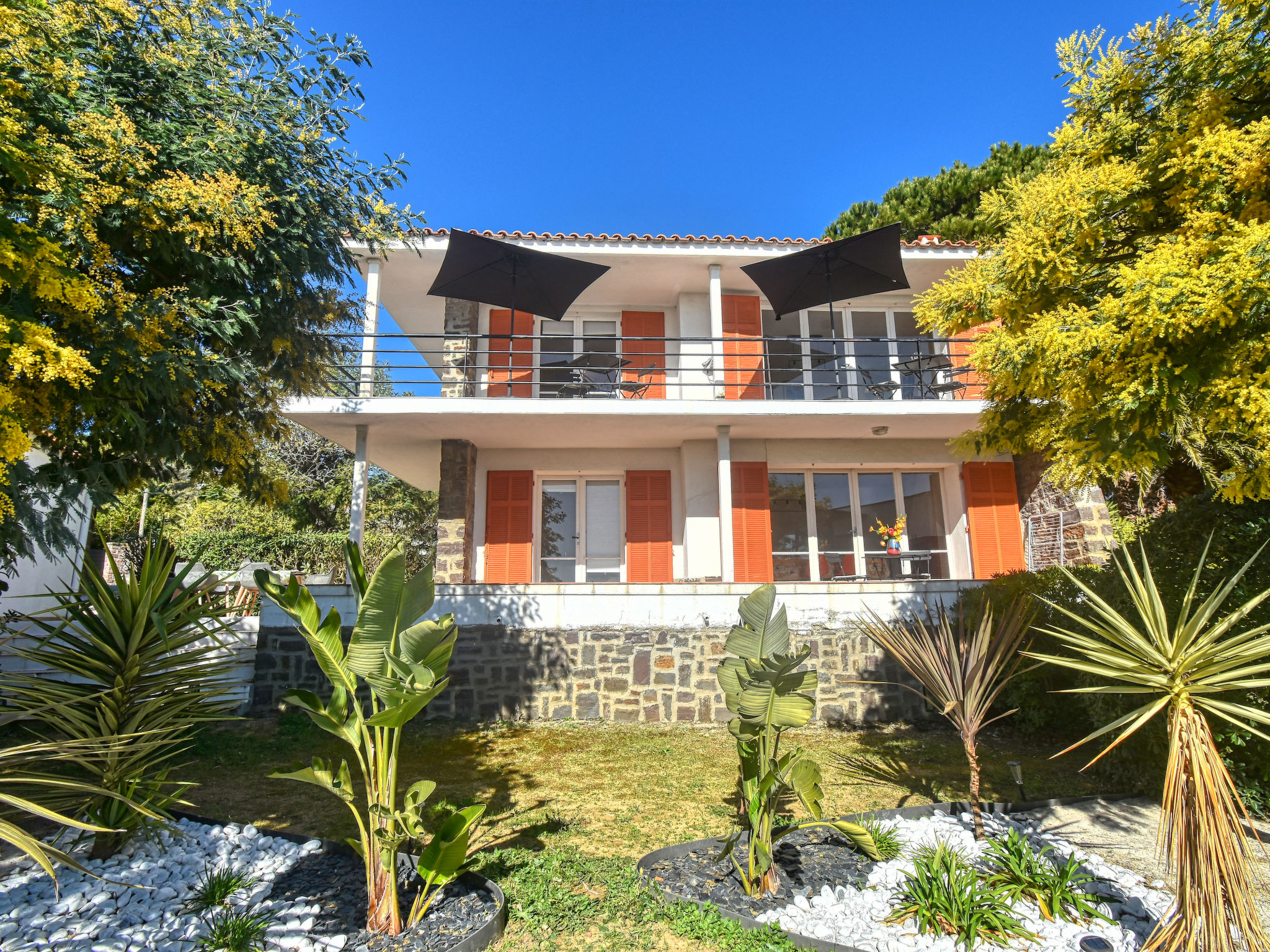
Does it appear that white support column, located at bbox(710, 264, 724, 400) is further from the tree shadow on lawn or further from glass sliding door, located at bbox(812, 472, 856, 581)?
the tree shadow on lawn

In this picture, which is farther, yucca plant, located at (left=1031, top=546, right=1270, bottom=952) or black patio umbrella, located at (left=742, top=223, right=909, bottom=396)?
black patio umbrella, located at (left=742, top=223, right=909, bottom=396)

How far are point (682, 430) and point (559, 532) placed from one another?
9.96 feet

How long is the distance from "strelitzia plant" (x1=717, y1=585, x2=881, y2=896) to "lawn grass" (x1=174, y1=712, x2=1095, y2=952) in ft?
1.72

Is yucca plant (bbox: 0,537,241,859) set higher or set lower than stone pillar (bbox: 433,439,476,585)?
lower

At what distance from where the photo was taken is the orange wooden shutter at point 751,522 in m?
11.7

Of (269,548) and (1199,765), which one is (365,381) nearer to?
(269,548)

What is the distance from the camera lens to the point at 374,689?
3508 millimetres

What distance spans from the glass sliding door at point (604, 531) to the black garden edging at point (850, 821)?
753 centimetres

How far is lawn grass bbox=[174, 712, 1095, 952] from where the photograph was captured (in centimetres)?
389

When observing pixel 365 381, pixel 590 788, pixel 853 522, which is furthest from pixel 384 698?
pixel 853 522

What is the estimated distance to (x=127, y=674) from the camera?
409 cm

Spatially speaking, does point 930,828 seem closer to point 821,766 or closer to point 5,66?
point 821,766

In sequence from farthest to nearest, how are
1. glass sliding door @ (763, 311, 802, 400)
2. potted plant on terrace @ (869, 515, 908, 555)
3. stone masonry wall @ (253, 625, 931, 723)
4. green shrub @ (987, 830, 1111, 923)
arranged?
glass sliding door @ (763, 311, 802, 400) < potted plant on terrace @ (869, 515, 908, 555) < stone masonry wall @ (253, 625, 931, 723) < green shrub @ (987, 830, 1111, 923)

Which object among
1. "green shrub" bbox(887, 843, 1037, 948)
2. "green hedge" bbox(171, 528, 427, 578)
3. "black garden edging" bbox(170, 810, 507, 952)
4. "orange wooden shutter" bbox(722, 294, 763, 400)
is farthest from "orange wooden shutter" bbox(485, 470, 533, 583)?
"green shrub" bbox(887, 843, 1037, 948)
